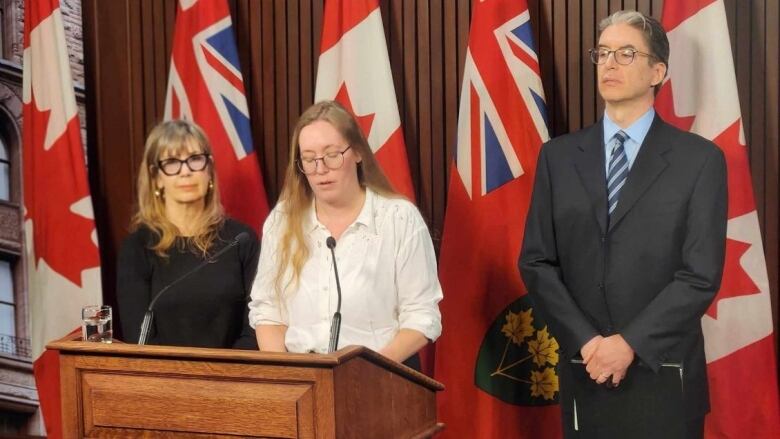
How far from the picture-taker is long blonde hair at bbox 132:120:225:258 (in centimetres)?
322

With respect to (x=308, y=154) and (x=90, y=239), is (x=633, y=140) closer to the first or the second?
(x=308, y=154)

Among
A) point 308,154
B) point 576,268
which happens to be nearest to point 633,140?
point 576,268

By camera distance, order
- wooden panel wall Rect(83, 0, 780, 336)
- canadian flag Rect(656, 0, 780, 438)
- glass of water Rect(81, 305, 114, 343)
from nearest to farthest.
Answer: glass of water Rect(81, 305, 114, 343), canadian flag Rect(656, 0, 780, 438), wooden panel wall Rect(83, 0, 780, 336)

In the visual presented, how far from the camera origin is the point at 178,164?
3.26 meters

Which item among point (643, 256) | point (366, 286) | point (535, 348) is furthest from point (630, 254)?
point (535, 348)

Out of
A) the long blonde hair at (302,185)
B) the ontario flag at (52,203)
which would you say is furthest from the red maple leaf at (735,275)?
the ontario flag at (52,203)

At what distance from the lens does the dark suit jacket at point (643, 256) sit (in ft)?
8.15

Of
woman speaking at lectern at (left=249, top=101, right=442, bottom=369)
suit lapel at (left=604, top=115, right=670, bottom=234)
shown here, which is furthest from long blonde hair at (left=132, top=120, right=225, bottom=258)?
suit lapel at (left=604, top=115, right=670, bottom=234)

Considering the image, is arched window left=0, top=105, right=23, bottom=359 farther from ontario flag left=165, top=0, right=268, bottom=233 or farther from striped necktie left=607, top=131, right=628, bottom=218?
striped necktie left=607, top=131, right=628, bottom=218

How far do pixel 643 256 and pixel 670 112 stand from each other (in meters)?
0.71

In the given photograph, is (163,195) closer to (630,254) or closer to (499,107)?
(499,107)

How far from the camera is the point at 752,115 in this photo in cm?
328

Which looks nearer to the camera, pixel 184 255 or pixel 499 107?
pixel 184 255

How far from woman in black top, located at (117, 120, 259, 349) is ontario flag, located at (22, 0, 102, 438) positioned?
2.08ft
